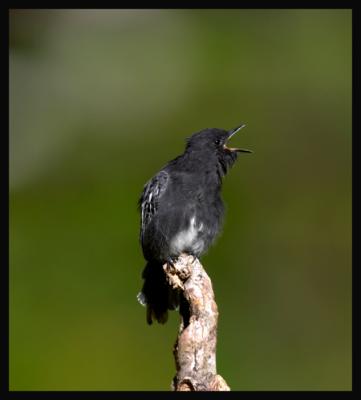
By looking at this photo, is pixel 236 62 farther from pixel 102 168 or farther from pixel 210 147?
pixel 210 147

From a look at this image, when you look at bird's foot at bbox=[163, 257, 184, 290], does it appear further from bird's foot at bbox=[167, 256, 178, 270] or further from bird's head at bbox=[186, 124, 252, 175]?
bird's head at bbox=[186, 124, 252, 175]

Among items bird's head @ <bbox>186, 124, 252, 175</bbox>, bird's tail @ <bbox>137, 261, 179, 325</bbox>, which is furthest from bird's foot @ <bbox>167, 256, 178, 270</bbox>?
bird's head @ <bbox>186, 124, 252, 175</bbox>

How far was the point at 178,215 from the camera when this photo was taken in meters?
8.84

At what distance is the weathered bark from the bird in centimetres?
199

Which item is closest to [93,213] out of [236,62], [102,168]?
[102,168]

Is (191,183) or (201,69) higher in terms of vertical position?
(201,69)

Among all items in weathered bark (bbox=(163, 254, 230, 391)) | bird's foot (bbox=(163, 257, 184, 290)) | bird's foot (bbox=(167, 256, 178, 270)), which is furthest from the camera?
bird's foot (bbox=(167, 256, 178, 270))

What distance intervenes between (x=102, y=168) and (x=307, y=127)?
13.8 ft

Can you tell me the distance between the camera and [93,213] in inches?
571

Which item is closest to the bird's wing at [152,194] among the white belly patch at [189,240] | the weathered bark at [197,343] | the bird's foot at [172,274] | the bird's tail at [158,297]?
the white belly patch at [189,240]

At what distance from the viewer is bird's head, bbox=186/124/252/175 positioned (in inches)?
361

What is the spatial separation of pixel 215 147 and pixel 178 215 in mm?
976

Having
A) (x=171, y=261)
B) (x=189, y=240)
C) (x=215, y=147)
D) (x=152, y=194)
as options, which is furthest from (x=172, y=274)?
(x=215, y=147)

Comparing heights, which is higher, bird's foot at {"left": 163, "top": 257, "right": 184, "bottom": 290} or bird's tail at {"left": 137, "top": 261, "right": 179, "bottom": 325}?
bird's foot at {"left": 163, "top": 257, "right": 184, "bottom": 290}
